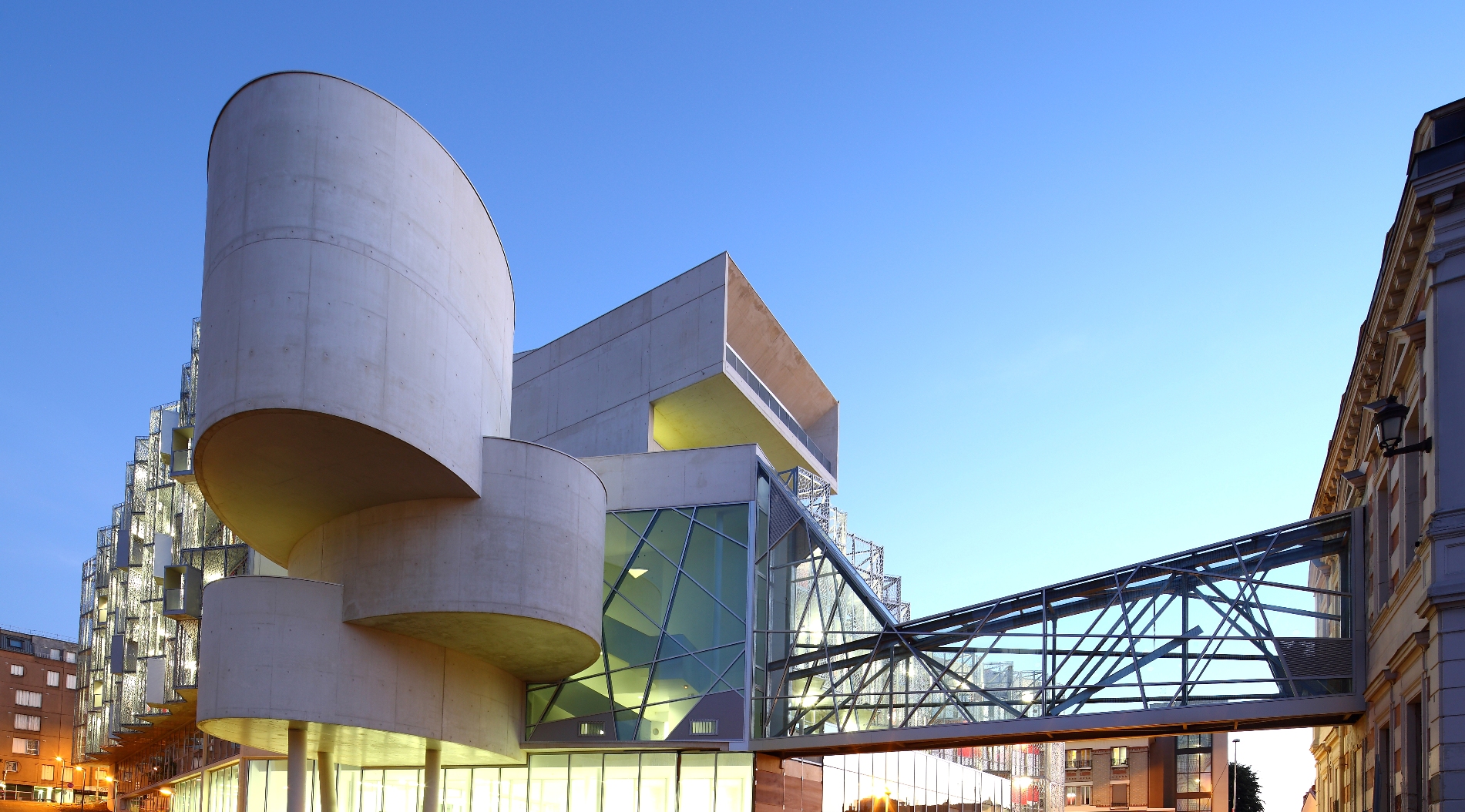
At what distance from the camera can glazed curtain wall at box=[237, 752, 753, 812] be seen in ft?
115

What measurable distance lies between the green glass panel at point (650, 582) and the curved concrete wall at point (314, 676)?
5.43 meters

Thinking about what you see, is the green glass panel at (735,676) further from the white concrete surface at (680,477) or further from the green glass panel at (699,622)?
the white concrete surface at (680,477)

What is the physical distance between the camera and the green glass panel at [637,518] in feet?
123

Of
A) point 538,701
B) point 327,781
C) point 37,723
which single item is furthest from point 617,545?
point 37,723

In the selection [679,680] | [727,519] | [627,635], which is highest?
[727,519]

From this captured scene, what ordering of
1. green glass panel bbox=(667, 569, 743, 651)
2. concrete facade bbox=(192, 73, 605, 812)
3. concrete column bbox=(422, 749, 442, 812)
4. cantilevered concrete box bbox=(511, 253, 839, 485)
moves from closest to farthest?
concrete facade bbox=(192, 73, 605, 812) < concrete column bbox=(422, 749, 442, 812) < green glass panel bbox=(667, 569, 743, 651) < cantilevered concrete box bbox=(511, 253, 839, 485)

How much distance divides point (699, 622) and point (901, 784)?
37.0ft

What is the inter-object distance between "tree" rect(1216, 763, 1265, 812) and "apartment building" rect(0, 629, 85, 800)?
101 meters

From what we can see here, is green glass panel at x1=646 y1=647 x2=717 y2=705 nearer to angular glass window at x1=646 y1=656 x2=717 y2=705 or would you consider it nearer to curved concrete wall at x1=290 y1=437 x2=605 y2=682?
angular glass window at x1=646 y1=656 x2=717 y2=705

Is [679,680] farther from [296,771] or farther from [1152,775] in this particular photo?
[1152,775]

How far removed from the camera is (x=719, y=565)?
3653 cm

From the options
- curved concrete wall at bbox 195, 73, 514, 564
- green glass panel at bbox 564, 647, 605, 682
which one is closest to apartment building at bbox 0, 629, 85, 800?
green glass panel at bbox 564, 647, 605, 682

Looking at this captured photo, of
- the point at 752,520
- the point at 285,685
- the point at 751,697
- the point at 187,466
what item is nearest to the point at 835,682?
the point at 751,697

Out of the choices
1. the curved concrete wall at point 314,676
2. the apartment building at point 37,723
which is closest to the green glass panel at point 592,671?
the curved concrete wall at point 314,676
